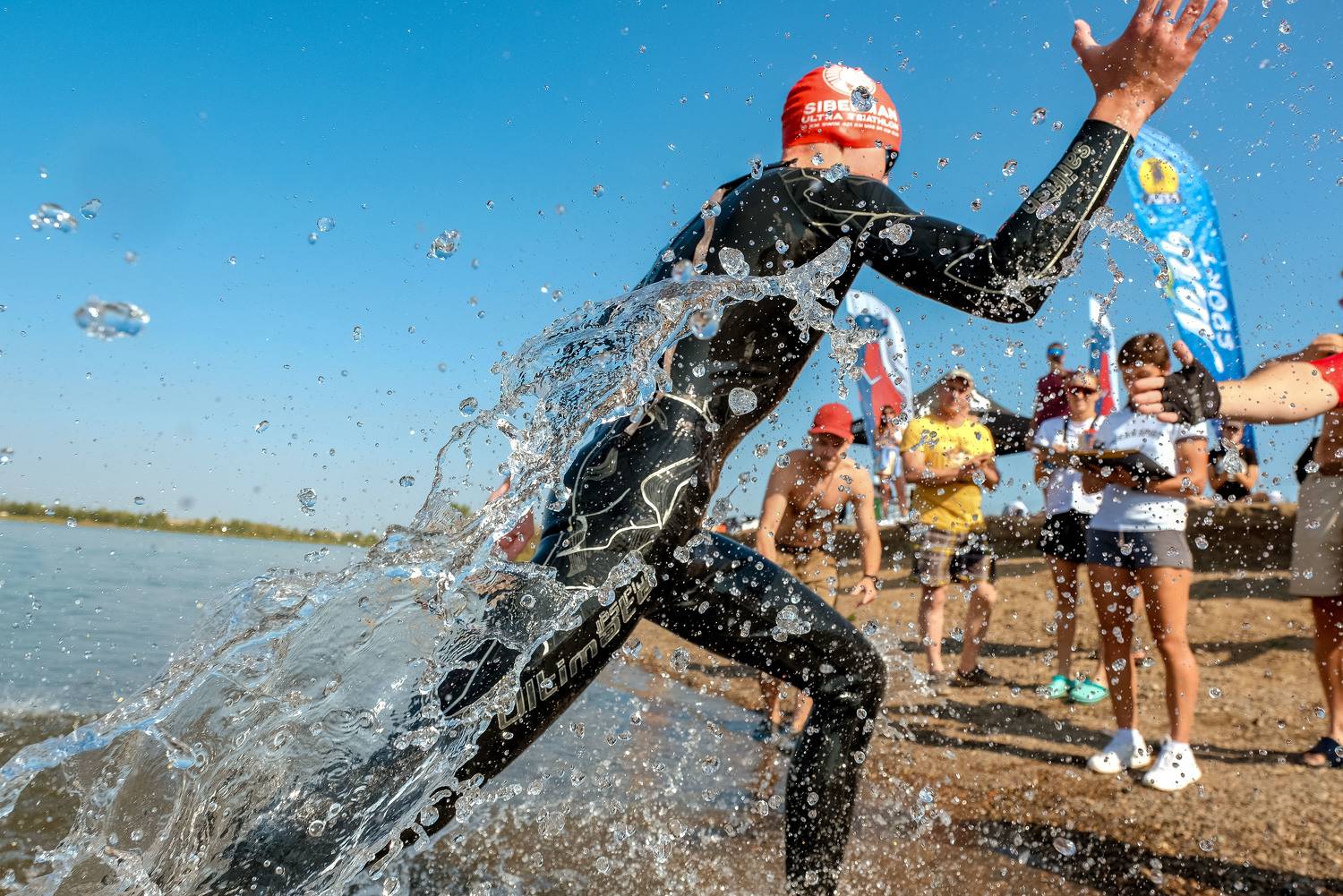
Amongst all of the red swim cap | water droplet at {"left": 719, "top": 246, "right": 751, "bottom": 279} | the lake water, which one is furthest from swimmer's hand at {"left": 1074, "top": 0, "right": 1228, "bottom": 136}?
the lake water

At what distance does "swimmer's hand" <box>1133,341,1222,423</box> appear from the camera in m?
2.25

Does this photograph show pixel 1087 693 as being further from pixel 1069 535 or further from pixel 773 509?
pixel 773 509

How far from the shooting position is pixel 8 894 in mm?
1946

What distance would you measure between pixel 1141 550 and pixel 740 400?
9.65 ft

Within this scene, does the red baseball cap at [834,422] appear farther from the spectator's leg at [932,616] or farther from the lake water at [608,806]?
the lake water at [608,806]

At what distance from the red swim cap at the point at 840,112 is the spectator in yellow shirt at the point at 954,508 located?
3.94 m

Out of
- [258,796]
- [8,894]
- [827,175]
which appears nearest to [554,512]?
[258,796]

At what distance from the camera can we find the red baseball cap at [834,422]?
4949 millimetres

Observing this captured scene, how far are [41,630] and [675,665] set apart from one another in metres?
4.66

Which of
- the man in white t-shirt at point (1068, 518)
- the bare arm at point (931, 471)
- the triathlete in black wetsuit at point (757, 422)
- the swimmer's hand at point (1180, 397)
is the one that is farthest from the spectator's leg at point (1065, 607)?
the triathlete in black wetsuit at point (757, 422)

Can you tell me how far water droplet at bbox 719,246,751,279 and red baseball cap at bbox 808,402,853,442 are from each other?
3.25 m

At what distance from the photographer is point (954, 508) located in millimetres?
5793

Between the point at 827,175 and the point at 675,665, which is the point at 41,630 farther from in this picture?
the point at 827,175

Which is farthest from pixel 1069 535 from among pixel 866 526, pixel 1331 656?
pixel 1331 656
